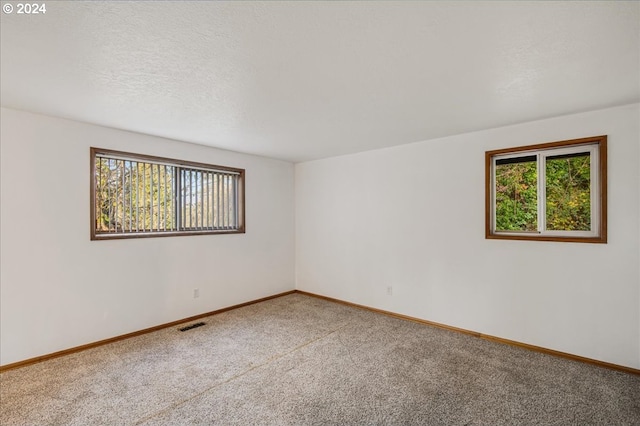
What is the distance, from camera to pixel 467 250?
3436mm

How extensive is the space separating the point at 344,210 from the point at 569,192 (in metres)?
2.71

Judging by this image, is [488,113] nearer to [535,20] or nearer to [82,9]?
[535,20]

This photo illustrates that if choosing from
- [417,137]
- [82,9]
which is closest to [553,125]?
[417,137]

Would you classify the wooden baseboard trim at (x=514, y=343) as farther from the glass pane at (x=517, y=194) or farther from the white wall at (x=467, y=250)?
the glass pane at (x=517, y=194)

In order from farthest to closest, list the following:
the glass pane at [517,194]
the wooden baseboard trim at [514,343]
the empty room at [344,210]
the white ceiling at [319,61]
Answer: the glass pane at [517,194] < the wooden baseboard trim at [514,343] < the empty room at [344,210] < the white ceiling at [319,61]

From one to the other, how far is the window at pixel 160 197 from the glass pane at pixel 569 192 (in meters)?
3.85

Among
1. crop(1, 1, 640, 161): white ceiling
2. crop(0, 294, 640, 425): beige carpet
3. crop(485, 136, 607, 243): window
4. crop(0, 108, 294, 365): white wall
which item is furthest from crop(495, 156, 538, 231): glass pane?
crop(0, 108, 294, 365): white wall

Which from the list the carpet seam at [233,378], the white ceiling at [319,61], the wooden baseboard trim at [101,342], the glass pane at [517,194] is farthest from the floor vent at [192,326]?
the glass pane at [517,194]

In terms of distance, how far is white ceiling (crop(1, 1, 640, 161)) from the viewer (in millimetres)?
1416

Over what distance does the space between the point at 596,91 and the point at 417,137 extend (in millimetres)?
1639

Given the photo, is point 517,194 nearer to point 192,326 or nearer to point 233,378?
point 233,378

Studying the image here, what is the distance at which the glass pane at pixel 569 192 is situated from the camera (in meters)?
2.86

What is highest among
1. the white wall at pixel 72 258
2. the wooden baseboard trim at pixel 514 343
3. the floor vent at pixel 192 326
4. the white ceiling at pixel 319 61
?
the white ceiling at pixel 319 61

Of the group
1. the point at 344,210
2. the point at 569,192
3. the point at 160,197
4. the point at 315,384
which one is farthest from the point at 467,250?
the point at 160,197
